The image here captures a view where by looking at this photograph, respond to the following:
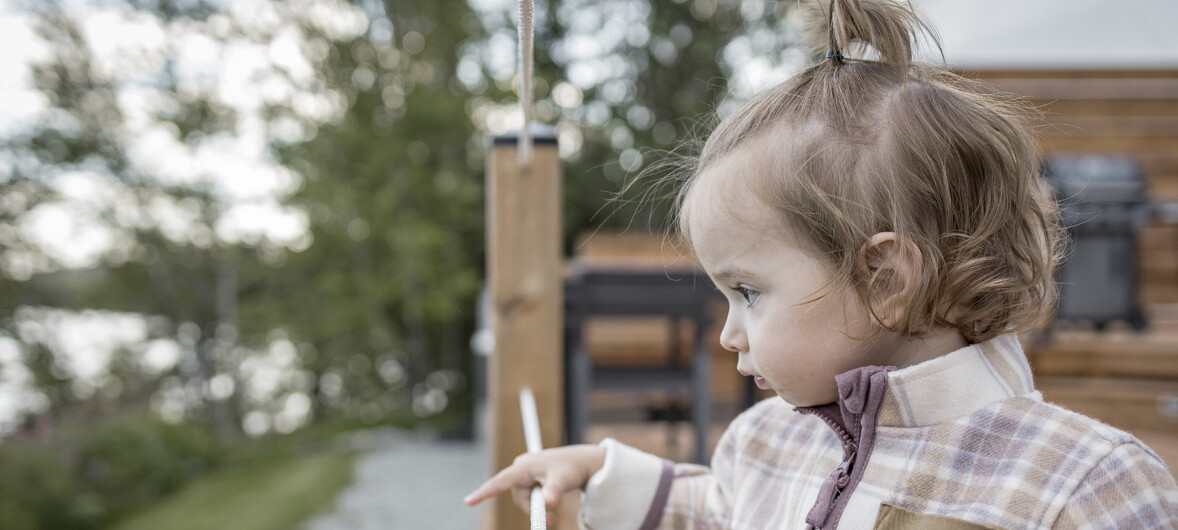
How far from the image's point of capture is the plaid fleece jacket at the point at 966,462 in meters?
0.59

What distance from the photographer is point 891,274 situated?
2.23 ft

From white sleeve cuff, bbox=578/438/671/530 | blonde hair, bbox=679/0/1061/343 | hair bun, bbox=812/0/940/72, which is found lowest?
white sleeve cuff, bbox=578/438/671/530

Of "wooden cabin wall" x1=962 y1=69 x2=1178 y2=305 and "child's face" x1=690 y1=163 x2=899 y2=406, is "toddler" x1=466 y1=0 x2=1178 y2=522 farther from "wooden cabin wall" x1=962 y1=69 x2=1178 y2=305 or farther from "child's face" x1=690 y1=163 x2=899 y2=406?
"wooden cabin wall" x1=962 y1=69 x2=1178 y2=305

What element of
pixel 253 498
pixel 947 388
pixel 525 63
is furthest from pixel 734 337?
pixel 253 498

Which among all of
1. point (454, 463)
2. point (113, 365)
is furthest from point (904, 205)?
point (113, 365)

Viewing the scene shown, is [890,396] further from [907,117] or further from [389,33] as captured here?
[389,33]

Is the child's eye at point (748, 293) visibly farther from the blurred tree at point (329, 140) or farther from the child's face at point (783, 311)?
the blurred tree at point (329, 140)

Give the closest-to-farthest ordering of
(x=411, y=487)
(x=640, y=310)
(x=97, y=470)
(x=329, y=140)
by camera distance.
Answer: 1. (x=640, y=310)
2. (x=97, y=470)
3. (x=411, y=487)
4. (x=329, y=140)

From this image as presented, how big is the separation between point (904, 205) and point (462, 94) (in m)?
9.81

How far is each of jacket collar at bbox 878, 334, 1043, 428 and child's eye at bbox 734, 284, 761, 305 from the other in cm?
13

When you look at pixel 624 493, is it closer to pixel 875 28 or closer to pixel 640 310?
pixel 875 28

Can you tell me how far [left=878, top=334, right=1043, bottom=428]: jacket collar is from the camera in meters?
0.67

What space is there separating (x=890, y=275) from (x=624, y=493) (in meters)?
0.43

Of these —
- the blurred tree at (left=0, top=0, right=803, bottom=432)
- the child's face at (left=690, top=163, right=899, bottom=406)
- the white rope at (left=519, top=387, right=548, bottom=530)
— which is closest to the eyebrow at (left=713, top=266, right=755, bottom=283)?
the child's face at (left=690, top=163, right=899, bottom=406)
